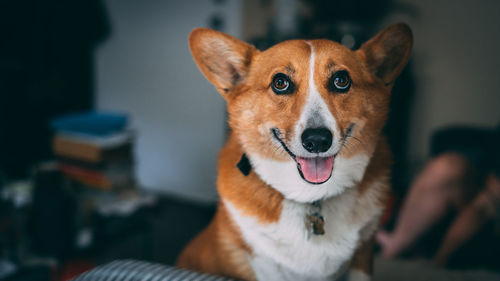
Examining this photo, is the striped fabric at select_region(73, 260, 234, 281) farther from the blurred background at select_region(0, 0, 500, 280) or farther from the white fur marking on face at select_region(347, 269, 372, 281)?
the blurred background at select_region(0, 0, 500, 280)

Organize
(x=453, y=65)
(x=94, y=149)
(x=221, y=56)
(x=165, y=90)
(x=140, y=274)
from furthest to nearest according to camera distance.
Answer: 1. (x=165, y=90)
2. (x=453, y=65)
3. (x=94, y=149)
4. (x=221, y=56)
5. (x=140, y=274)

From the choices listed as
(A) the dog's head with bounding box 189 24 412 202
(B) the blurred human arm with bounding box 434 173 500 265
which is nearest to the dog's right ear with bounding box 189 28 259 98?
(A) the dog's head with bounding box 189 24 412 202

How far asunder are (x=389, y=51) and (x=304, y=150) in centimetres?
23

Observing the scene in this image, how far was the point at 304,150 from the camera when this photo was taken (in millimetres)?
562

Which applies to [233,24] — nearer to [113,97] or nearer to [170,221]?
[113,97]

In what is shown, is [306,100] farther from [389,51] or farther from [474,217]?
[474,217]

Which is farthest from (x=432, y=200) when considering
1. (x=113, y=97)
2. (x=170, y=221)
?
(x=113, y=97)

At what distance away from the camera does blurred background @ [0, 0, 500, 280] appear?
6.15 ft

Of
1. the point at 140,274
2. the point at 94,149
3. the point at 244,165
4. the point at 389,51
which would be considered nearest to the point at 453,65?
the point at 389,51

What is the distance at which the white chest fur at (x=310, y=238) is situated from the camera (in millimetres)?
615

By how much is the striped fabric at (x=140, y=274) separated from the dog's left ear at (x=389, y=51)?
1.49 ft

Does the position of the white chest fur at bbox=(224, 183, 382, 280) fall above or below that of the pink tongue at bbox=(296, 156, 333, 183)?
below

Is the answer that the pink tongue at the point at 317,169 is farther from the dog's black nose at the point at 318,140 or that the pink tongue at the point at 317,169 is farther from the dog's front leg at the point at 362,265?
the dog's front leg at the point at 362,265

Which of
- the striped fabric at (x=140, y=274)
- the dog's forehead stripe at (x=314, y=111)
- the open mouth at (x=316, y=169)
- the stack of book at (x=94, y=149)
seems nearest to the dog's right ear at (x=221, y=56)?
the dog's forehead stripe at (x=314, y=111)
